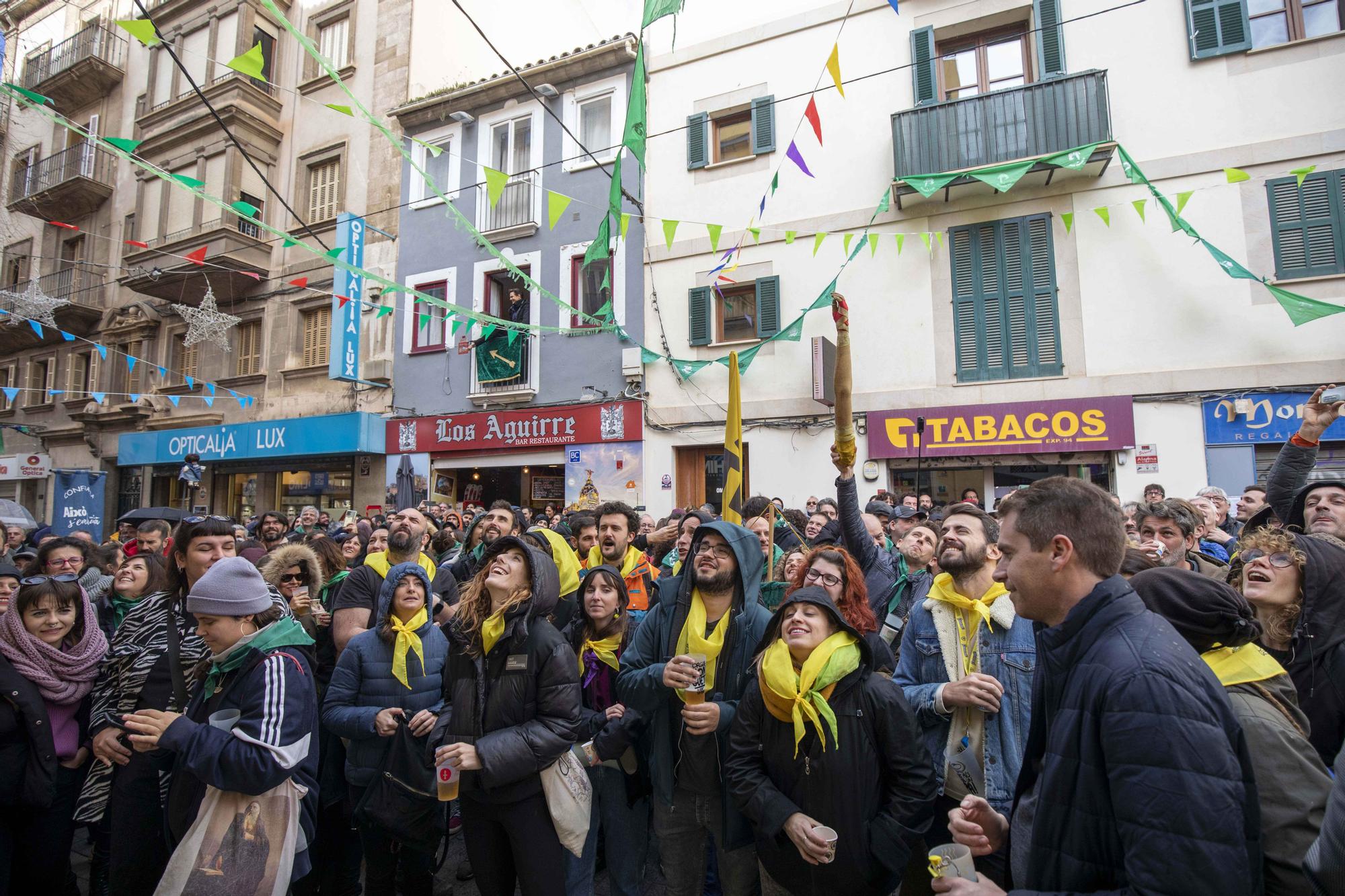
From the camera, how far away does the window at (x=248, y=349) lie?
17062 millimetres

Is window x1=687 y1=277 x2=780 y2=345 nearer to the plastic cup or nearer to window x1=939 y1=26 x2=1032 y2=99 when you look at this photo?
window x1=939 y1=26 x2=1032 y2=99

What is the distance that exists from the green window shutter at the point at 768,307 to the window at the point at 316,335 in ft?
33.6

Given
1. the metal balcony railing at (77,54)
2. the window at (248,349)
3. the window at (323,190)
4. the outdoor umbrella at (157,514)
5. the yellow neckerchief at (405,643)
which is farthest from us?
the metal balcony railing at (77,54)

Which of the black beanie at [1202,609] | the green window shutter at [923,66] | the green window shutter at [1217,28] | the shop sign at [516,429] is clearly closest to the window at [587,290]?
the shop sign at [516,429]

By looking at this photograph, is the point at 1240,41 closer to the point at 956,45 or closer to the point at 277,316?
the point at 956,45

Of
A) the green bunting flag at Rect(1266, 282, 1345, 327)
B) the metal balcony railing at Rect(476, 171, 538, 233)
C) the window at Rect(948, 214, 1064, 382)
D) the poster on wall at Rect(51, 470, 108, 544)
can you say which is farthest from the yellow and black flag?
the poster on wall at Rect(51, 470, 108, 544)

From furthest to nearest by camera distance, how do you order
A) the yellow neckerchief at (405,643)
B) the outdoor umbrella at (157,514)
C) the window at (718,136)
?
the window at (718,136) < the outdoor umbrella at (157,514) < the yellow neckerchief at (405,643)

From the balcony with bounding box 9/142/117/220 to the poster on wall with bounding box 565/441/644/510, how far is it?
17.6 metres

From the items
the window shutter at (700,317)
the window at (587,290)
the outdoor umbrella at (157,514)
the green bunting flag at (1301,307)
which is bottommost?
the outdoor umbrella at (157,514)

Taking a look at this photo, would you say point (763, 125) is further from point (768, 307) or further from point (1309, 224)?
point (1309, 224)

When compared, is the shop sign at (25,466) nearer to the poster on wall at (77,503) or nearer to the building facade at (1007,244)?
the poster on wall at (77,503)

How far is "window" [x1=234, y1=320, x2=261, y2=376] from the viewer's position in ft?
56.0

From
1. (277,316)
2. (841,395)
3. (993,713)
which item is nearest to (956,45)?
(841,395)

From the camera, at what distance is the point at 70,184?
63.6ft
